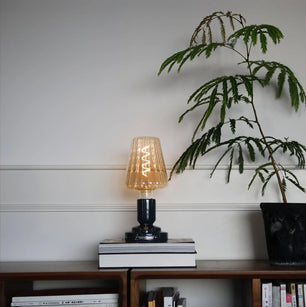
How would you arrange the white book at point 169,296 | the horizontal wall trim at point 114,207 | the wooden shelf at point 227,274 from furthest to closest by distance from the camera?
the horizontal wall trim at point 114,207, the white book at point 169,296, the wooden shelf at point 227,274

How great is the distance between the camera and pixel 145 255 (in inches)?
63.1

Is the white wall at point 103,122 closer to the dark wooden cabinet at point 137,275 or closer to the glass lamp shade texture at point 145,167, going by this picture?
the glass lamp shade texture at point 145,167

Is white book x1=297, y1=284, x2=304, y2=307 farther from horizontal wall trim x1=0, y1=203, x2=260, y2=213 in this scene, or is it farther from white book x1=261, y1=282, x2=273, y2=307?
horizontal wall trim x1=0, y1=203, x2=260, y2=213

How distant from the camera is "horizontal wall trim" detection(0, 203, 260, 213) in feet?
6.28

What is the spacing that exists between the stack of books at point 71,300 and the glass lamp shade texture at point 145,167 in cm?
44

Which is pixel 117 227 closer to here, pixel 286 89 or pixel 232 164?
pixel 232 164

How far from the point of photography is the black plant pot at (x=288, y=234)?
62.5 inches

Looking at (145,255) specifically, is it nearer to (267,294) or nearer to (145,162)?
(145,162)

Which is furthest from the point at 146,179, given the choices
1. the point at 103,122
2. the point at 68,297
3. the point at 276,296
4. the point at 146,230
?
the point at 276,296

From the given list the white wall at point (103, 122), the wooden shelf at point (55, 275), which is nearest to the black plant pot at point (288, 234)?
the white wall at point (103, 122)

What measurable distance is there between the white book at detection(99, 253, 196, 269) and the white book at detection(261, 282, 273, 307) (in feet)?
0.89

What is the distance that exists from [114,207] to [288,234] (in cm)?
77

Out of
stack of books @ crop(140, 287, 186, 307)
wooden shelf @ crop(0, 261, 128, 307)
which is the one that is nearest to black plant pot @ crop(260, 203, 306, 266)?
stack of books @ crop(140, 287, 186, 307)

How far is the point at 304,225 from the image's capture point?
1.59 metres
